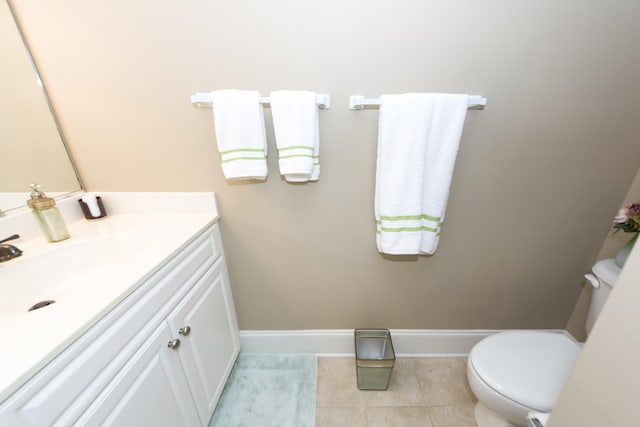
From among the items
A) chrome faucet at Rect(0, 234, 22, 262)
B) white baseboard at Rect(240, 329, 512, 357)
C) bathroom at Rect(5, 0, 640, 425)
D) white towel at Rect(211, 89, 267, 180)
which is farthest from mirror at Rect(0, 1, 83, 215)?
white baseboard at Rect(240, 329, 512, 357)

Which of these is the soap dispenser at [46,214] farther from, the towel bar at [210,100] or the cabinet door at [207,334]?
the towel bar at [210,100]

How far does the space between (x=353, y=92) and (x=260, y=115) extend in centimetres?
38

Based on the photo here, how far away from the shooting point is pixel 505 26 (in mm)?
909

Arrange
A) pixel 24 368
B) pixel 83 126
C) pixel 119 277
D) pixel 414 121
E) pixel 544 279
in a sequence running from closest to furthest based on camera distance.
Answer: pixel 24 368, pixel 119 277, pixel 414 121, pixel 83 126, pixel 544 279

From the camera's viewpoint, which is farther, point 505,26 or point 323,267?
point 323,267

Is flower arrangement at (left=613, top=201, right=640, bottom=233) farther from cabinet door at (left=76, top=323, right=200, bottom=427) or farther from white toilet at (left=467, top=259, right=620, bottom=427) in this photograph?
cabinet door at (left=76, top=323, right=200, bottom=427)

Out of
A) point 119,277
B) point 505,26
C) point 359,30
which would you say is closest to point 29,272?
point 119,277

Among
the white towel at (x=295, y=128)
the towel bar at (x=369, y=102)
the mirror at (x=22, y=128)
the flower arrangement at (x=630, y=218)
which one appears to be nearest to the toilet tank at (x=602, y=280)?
the flower arrangement at (x=630, y=218)

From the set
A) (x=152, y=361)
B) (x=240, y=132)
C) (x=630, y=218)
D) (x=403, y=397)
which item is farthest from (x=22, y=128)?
(x=630, y=218)

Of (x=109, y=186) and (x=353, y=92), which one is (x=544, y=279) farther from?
(x=109, y=186)

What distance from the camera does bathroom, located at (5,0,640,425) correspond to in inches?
36.2

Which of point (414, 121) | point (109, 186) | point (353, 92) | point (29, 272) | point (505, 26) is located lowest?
point (29, 272)

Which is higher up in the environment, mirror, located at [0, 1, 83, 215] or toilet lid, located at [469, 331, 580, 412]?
mirror, located at [0, 1, 83, 215]

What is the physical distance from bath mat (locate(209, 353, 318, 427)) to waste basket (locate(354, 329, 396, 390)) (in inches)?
11.2
